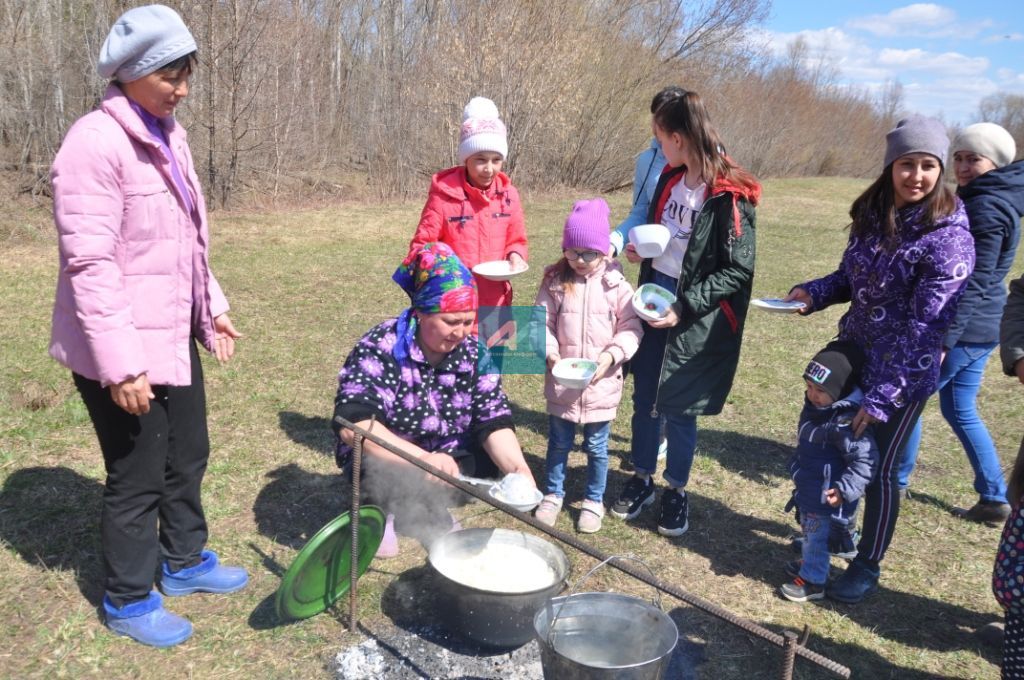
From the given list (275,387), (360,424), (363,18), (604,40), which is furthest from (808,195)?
(360,424)

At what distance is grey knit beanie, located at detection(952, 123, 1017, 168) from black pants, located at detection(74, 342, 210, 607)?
3471 mm

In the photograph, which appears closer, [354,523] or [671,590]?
[671,590]

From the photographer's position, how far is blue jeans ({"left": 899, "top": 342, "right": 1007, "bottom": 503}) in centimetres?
363

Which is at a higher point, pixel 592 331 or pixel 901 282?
pixel 901 282

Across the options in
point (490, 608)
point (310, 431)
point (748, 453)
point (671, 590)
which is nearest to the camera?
point (671, 590)

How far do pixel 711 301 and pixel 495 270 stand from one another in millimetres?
1056

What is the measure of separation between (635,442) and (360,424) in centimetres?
148

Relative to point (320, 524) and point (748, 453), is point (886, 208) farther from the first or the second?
point (320, 524)

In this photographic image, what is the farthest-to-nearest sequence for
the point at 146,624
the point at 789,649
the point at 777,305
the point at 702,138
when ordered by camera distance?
the point at 702,138 < the point at 777,305 < the point at 146,624 < the point at 789,649

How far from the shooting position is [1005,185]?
3168 millimetres

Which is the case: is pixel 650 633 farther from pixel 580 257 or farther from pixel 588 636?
pixel 580 257

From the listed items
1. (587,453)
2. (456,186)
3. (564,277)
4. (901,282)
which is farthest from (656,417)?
(456,186)

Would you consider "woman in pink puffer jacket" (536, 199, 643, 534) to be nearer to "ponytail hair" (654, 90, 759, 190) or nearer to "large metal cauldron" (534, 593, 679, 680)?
"ponytail hair" (654, 90, 759, 190)

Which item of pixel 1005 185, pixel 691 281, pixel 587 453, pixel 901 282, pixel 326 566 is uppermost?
pixel 1005 185
